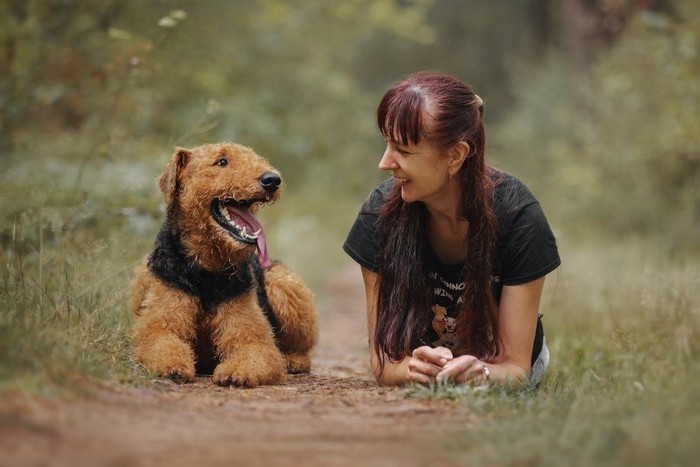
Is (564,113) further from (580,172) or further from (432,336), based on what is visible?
(432,336)

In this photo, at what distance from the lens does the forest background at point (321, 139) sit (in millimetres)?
4227

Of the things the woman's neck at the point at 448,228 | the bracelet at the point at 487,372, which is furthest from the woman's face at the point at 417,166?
the bracelet at the point at 487,372

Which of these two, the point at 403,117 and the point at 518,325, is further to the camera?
the point at 518,325

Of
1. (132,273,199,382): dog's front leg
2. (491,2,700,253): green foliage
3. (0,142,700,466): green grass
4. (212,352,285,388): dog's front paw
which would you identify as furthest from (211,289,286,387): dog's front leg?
(491,2,700,253): green foliage

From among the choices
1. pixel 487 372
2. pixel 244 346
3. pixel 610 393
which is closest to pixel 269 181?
pixel 244 346

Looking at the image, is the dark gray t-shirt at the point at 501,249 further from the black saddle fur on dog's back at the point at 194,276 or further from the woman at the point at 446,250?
the black saddle fur on dog's back at the point at 194,276

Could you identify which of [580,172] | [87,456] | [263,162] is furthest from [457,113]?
[580,172]

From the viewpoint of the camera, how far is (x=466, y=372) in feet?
12.4

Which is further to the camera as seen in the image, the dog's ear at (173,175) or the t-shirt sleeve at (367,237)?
the t-shirt sleeve at (367,237)

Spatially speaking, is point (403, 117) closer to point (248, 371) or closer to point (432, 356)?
point (432, 356)

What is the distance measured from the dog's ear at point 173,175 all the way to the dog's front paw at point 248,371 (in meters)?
0.86

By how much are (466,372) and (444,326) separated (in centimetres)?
59

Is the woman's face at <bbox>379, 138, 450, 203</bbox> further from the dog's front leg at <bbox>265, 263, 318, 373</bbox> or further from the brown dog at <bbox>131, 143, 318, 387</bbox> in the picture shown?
the dog's front leg at <bbox>265, 263, 318, 373</bbox>

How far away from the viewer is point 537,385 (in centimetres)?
425
